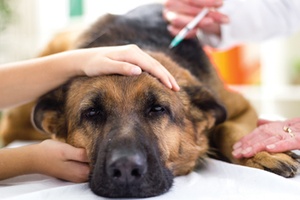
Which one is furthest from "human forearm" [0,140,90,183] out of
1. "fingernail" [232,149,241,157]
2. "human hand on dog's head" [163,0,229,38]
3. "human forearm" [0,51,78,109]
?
"human hand on dog's head" [163,0,229,38]

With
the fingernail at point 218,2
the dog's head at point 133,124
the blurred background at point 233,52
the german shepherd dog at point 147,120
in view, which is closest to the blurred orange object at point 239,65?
the blurred background at point 233,52

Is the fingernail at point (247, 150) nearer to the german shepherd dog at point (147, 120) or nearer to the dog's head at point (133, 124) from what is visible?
the german shepherd dog at point (147, 120)

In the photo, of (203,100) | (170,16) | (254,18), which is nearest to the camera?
(203,100)

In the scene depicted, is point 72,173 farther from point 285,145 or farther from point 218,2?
point 218,2

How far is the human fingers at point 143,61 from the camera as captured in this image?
4.77 ft

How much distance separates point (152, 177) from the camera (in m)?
1.25

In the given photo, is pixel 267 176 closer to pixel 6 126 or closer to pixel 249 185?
pixel 249 185

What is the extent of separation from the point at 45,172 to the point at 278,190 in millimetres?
703

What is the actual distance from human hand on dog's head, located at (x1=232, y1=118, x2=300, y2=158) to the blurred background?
245cm

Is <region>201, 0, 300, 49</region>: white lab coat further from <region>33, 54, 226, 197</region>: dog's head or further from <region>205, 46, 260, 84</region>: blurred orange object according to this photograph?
<region>205, 46, 260, 84</region>: blurred orange object

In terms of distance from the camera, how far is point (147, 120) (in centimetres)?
148

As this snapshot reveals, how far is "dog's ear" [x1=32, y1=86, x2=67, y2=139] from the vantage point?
1704mm

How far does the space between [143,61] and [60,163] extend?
0.42 metres

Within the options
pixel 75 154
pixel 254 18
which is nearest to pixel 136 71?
pixel 75 154
